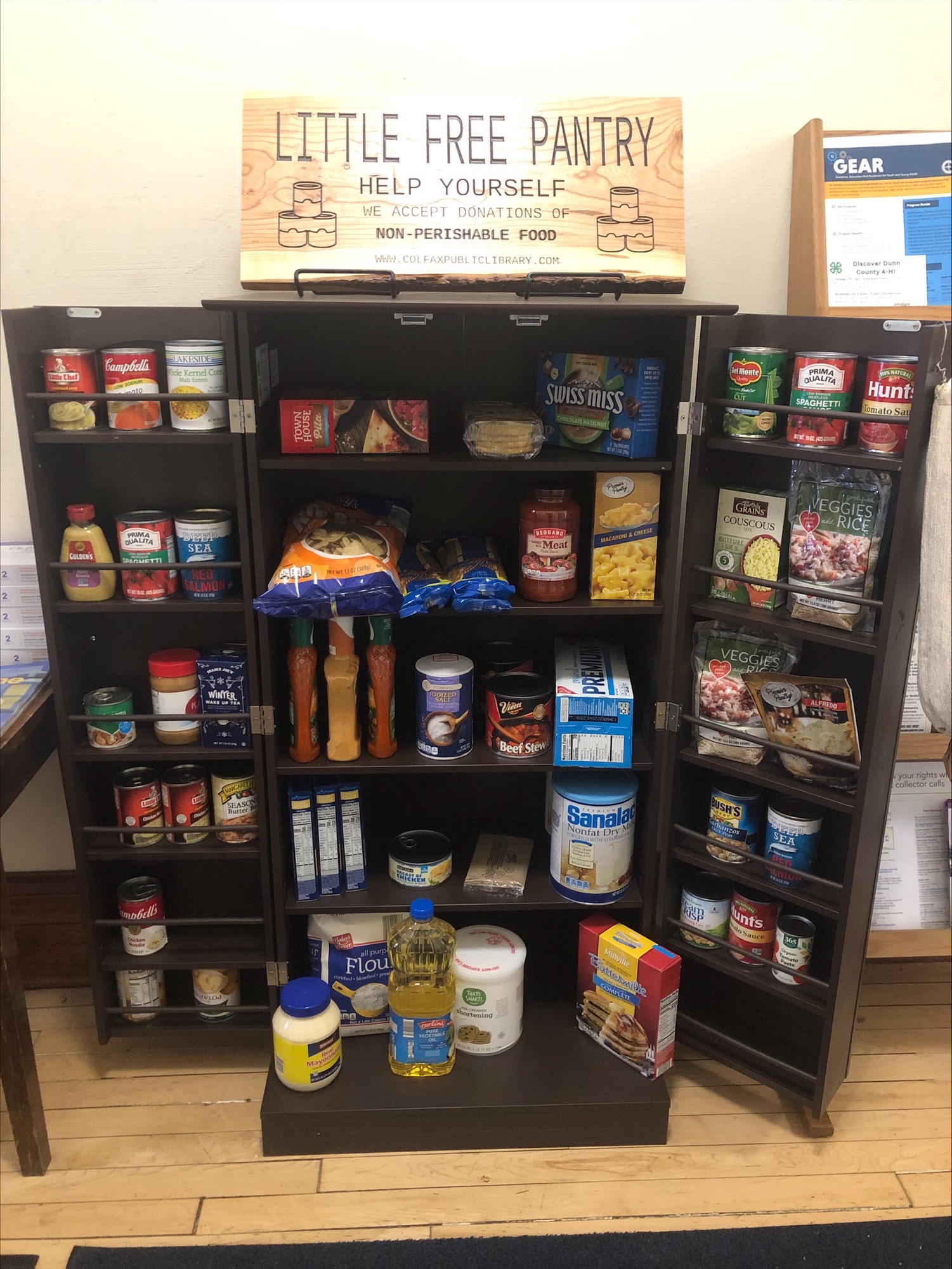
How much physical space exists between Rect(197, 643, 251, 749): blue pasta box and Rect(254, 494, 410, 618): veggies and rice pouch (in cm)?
25

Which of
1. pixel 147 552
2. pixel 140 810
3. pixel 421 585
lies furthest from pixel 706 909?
pixel 147 552

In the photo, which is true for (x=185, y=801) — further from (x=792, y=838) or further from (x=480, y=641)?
(x=792, y=838)

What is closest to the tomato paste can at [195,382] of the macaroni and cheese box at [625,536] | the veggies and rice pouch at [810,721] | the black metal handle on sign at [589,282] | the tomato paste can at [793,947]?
the black metal handle on sign at [589,282]

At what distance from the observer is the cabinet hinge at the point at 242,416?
5.58ft

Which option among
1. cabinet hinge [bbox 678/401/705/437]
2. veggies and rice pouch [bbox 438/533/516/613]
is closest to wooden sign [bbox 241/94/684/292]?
cabinet hinge [bbox 678/401/705/437]

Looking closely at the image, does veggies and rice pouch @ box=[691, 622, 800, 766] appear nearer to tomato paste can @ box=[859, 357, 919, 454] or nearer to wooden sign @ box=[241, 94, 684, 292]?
tomato paste can @ box=[859, 357, 919, 454]

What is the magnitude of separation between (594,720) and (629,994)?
0.56m

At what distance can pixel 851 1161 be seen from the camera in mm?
1946

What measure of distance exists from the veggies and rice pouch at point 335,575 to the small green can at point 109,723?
45cm

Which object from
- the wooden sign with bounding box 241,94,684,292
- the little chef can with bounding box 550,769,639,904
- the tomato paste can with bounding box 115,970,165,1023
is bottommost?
the tomato paste can with bounding box 115,970,165,1023

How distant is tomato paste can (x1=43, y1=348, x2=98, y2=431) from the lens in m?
1.75

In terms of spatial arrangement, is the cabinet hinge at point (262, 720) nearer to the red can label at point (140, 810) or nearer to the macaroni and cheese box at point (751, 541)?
the red can label at point (140, 810)

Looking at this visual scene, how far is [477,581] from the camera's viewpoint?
1.81m

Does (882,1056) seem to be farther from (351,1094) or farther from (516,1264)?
(351,1094)
